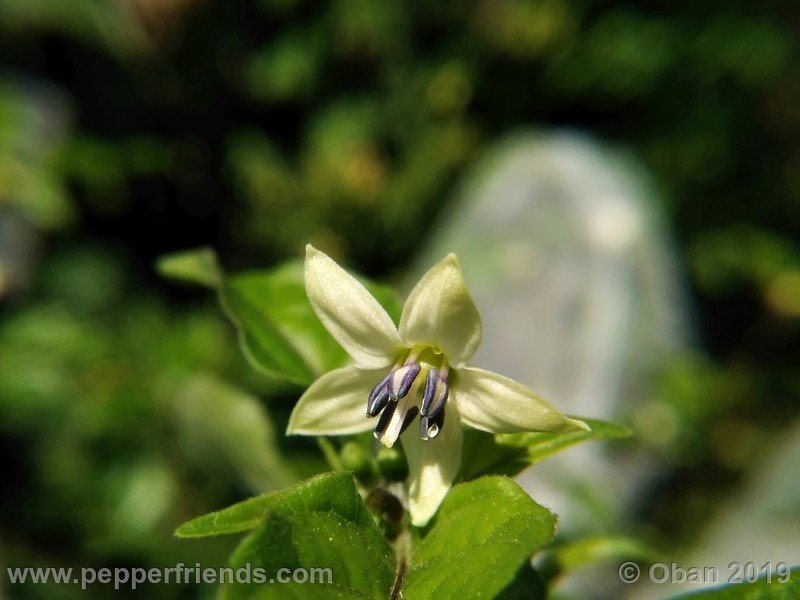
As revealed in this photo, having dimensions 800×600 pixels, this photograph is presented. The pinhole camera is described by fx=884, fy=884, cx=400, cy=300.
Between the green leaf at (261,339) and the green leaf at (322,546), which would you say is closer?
the green leaf at (322,546)

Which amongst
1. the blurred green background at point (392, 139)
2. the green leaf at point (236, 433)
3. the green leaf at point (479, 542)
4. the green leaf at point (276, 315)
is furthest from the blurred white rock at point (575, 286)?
the green leaf at point (479, 542)

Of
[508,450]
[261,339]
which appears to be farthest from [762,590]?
[261,339]

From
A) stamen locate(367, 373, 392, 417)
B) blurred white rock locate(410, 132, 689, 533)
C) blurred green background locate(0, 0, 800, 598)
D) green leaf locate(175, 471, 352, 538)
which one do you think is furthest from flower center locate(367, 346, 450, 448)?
blurred green background locate(0, 0, 800, 598)

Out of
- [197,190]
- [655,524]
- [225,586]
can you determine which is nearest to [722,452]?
[655,524]

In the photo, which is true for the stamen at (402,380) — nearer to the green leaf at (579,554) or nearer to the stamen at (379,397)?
the stamen at (379,397)

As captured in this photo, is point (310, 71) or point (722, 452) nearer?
point (722, 452)

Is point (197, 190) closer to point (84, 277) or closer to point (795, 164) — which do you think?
point (84, 277)

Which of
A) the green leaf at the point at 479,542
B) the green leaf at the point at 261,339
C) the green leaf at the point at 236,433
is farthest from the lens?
the green leaf at the point at 236,433
